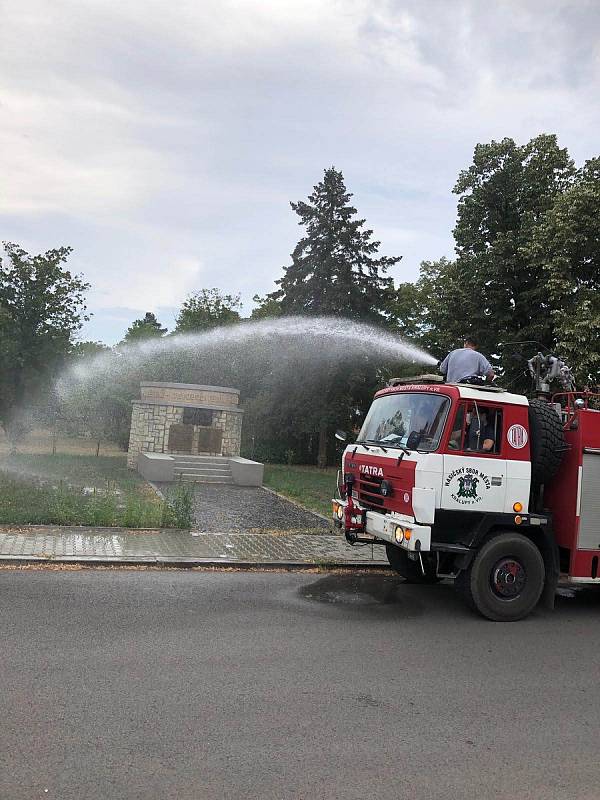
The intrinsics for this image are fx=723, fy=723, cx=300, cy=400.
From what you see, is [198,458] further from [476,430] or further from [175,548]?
[476,430]

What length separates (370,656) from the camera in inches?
254

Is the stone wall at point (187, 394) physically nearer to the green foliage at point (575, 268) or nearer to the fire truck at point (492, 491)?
the green foliage at point (575, 268)

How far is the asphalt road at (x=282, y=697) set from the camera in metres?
4.06

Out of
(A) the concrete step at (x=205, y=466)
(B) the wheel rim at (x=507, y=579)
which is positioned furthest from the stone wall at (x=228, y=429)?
(B) the wheel rim at (x=507, y=579)

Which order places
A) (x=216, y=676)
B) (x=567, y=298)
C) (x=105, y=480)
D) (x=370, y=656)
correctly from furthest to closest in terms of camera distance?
1. (x=567, y=298)
2. (x=105, y=480)
3. (x=370, y=656)
4. (x=216, y=676)

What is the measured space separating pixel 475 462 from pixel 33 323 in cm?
1786

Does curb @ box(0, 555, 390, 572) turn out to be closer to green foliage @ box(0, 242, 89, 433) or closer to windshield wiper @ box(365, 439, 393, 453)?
windshield wiper @ box(365, 439, 393, 453)

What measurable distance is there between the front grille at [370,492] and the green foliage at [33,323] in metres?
15.9

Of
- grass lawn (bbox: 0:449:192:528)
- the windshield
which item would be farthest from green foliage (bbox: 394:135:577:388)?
the windshield

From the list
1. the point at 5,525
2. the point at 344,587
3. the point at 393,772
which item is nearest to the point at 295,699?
the point at 393,772

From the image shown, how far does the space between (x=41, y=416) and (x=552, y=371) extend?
22.7 meters

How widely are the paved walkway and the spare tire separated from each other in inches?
129

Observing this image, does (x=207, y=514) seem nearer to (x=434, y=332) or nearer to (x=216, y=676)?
(x=216, y=676)

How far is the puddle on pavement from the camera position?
8.46m
